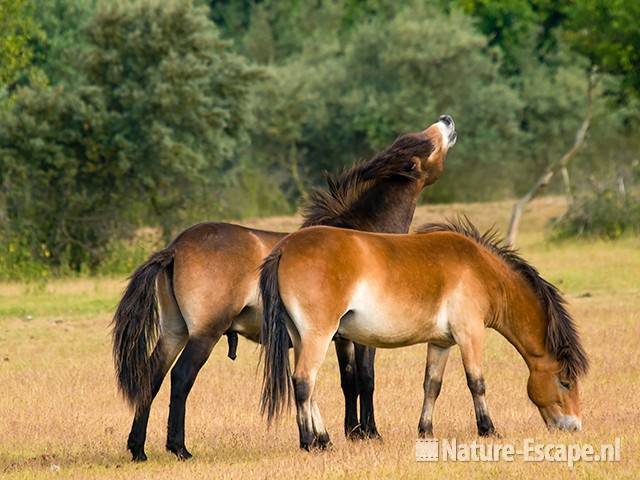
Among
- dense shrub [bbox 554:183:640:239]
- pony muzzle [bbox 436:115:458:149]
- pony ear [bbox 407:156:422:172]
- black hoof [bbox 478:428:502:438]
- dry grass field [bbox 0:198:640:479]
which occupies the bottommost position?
dense shrub [bbox 554:183:640:239]

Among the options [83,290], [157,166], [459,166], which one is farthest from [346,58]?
[83,290]

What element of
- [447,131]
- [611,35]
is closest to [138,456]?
[447,131]

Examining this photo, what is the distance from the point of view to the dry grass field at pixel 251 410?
7.64 metres

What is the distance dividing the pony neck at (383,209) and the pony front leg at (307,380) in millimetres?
1696

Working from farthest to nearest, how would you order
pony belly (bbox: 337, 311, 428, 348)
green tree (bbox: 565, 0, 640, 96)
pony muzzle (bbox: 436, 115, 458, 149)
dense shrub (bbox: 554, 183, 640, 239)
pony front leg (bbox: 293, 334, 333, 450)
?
1. green tree (bbox: 565, 0, 640, 96)
2. dense shrub (bbox: 554, 183, 640, 239)
3. pony muzzle (bbox: 436, 115, 458, 149)
4. pony belly (bbox: 337, 311, 428, 348)
5. pony front leg (bbox: 293, 334, 333, 450)

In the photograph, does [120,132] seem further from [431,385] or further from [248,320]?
[431,385]

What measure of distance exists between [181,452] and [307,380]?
3.45ft

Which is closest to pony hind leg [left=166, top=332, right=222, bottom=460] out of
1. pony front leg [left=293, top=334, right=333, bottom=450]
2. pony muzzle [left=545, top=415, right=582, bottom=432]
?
pony front leg [left=293, top=334, right=333, bottom=450]

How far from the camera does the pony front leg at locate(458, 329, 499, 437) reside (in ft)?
27.9

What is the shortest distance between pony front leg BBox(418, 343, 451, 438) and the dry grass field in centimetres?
26

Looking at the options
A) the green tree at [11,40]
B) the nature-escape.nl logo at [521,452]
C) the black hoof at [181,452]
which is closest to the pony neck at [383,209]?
the nature-escape.nl logo at [521,452]

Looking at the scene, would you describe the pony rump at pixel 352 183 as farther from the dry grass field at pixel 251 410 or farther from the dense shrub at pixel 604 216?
the dense shrub at pixel 604 216

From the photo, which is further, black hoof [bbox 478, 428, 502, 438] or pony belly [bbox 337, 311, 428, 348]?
black hoof [bbox 478, 428, 502, 438]

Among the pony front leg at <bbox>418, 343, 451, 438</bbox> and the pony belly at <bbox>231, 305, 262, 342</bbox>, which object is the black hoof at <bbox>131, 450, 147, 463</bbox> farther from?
the pony front leg at <bbox>418, 343, 451, 438</bbox>
